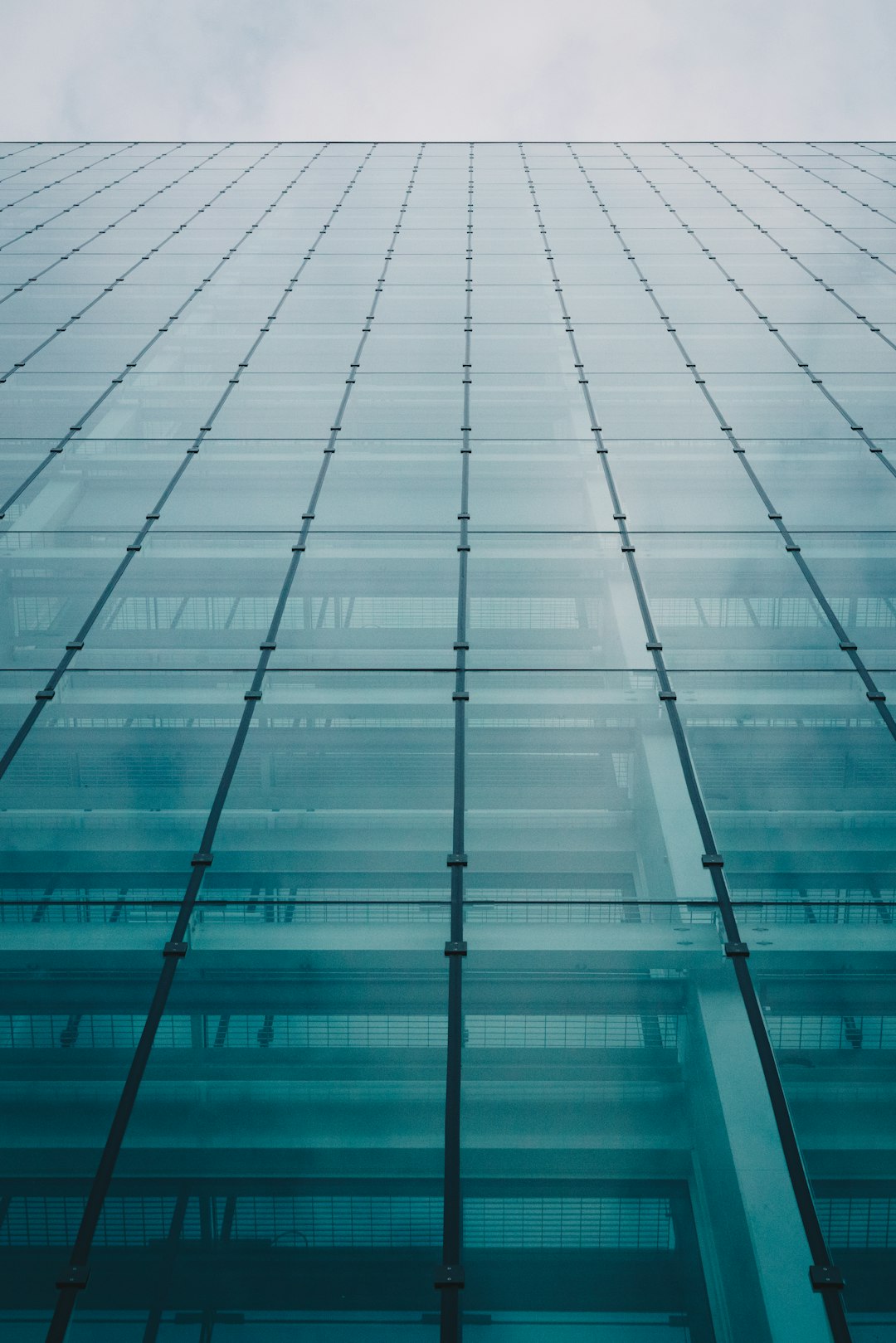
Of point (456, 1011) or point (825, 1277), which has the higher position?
point (456, 1011)

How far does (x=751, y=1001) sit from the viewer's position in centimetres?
532

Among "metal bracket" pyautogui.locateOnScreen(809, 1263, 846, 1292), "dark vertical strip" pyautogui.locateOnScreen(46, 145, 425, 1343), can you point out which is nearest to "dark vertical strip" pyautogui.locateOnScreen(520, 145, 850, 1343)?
"metal bracket" pyautogui.locateOnScreen(809, 1263, 846, 1292)

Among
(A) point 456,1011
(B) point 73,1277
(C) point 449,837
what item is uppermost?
(C) point 449,837

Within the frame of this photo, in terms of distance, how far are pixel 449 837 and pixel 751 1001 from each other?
1.89m

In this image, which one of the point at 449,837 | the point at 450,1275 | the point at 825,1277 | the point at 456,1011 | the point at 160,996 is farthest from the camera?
the point at 449,837

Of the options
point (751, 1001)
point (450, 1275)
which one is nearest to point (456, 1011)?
point (450, 1275)

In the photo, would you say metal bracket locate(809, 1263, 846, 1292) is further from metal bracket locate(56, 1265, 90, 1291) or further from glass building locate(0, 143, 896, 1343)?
metal bracket locate(56, 1265, 90, 1291)

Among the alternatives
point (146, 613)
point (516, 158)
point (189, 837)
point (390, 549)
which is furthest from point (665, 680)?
point (516, 158)

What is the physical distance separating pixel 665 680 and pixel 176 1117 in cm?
438

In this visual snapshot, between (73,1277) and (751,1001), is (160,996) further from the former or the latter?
(751,1001)

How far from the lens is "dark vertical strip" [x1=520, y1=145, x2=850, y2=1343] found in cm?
427

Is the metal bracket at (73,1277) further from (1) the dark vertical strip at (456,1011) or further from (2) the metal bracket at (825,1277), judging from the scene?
(2) the metal bracket at (825,1277)

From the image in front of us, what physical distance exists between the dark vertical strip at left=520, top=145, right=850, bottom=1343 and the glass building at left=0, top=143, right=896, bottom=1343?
2 cm

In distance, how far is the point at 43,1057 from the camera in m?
5.12
